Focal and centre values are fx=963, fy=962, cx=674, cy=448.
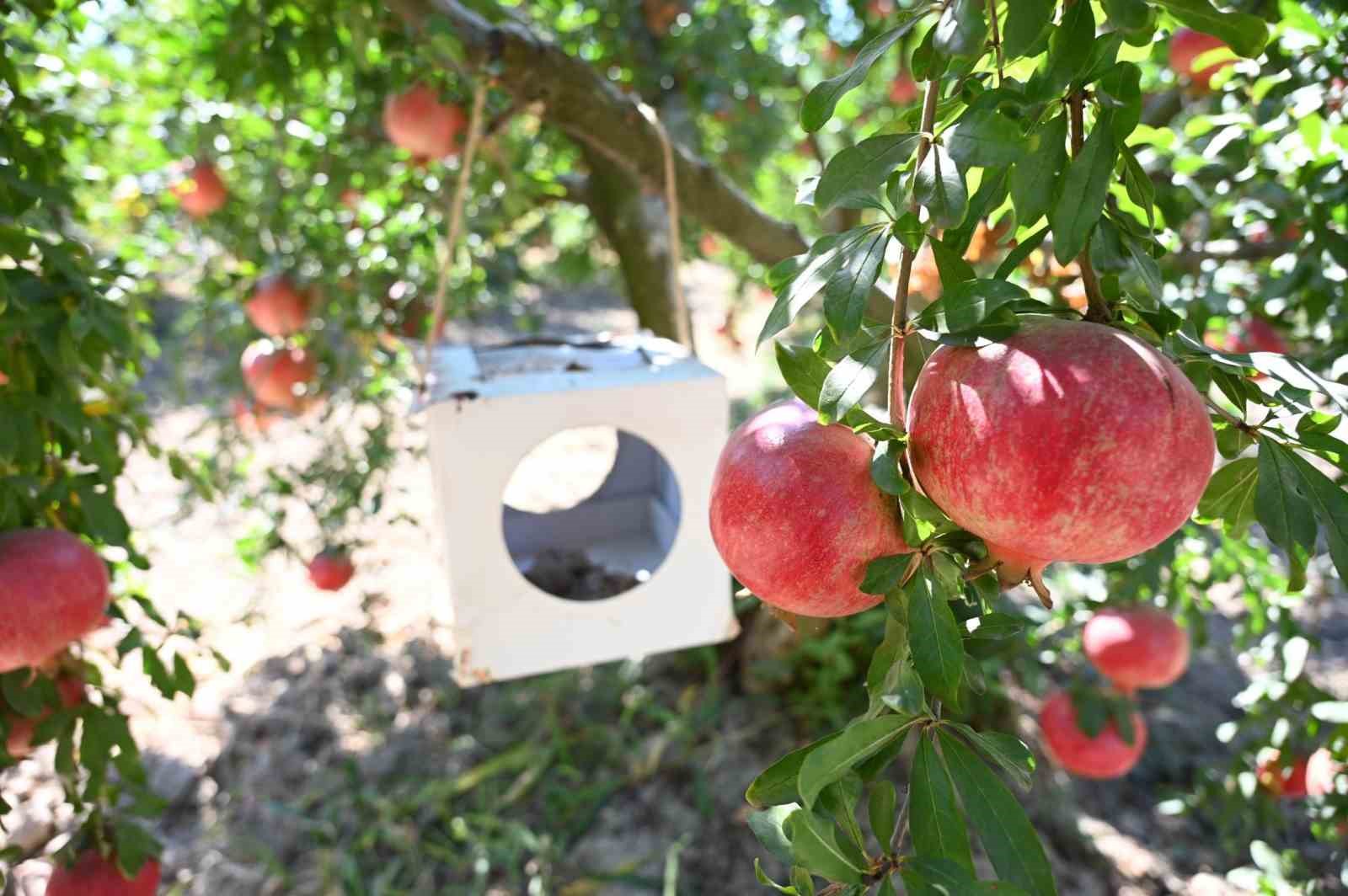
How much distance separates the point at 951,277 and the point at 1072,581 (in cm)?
147

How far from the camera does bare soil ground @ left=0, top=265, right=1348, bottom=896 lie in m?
2.16

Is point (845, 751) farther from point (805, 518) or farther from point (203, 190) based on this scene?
point (203, 190)

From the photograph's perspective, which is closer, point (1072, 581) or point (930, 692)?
point (930, 692)

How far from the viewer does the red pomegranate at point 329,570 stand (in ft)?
6.81

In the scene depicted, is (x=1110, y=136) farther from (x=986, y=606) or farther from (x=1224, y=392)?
(x=986, y=606)

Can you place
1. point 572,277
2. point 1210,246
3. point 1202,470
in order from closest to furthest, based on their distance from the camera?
point 1202,470 → point 1210,246 → point 572,277

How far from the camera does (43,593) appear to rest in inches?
39.7

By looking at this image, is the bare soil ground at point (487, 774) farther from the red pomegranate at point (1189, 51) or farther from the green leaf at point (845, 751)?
the green leaf at point (845, 751)

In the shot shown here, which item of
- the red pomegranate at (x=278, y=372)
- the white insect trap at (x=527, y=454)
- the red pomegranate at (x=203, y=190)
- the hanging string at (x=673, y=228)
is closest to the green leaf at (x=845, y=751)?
the white insect trap at (x=527, y=454)

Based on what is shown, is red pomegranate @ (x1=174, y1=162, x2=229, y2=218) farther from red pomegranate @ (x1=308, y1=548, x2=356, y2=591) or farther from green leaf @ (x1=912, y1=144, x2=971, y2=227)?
green leaf @ (x1=912, y1=144, x2=971, y2=227)

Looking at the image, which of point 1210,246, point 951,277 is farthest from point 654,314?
point 951,277

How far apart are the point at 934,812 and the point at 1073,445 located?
22cm

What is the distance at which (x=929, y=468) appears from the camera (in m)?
0.55

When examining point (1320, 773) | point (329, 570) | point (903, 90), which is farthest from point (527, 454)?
point (903, 90)
